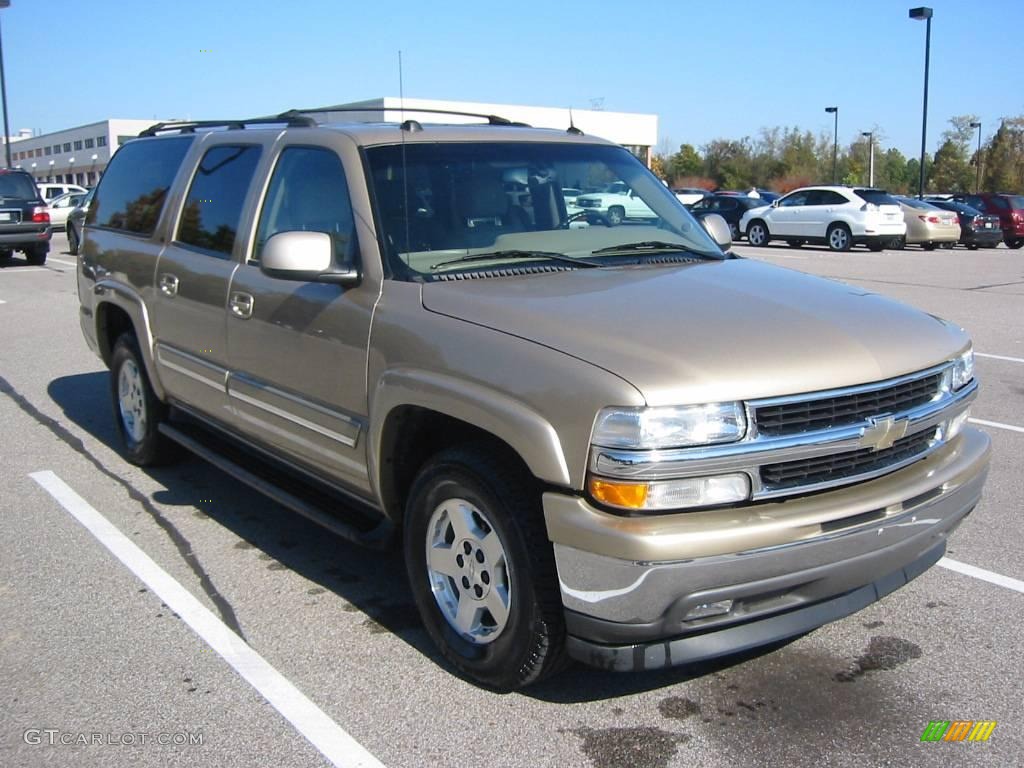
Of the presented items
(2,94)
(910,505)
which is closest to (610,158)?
(910,505)

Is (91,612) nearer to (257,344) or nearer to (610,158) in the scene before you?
(257,344)

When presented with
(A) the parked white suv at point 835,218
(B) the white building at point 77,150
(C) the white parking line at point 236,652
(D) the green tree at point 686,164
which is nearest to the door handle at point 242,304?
(C) the white parking line at point 236,652

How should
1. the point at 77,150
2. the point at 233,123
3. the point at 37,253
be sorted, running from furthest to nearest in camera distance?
1. the point at 77,150
2. the point at 37,253
3. the point at 233,123

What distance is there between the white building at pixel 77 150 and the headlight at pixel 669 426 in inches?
2498

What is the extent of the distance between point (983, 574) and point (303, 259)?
3.23m

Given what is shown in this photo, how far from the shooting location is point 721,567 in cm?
291

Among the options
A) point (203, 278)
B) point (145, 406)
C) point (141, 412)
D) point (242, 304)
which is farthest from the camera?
point (141, 412)

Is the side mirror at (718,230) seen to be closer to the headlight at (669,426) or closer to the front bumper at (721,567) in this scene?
the front bumper at (721,567)

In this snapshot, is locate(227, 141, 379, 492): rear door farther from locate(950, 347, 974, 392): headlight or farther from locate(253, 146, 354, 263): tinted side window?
locate(950, 347, 974, 392): headlight

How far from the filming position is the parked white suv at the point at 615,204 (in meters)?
4.56

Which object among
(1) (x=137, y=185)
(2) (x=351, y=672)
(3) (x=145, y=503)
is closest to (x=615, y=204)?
(2) (x=351, y=672)

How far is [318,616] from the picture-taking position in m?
4.18

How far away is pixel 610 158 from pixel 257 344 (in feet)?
6.24

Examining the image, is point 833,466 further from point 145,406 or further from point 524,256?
point 145,406
